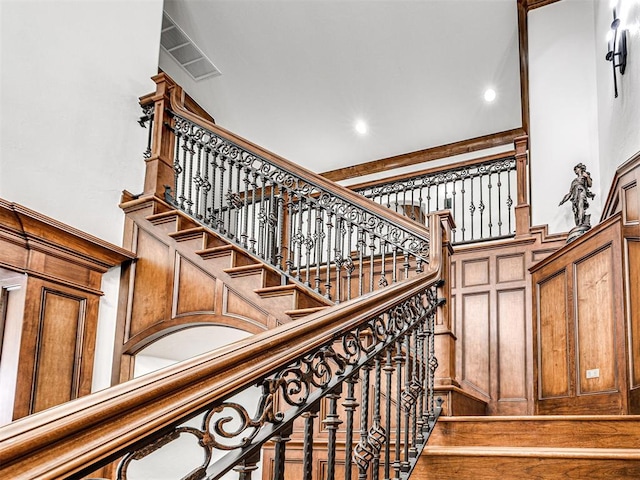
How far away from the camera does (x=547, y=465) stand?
85.2 inches

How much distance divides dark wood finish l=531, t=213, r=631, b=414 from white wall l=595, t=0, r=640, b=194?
0.64 m

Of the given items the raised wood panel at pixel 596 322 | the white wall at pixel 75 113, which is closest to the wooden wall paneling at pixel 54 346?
the white wall at pixel 75 113

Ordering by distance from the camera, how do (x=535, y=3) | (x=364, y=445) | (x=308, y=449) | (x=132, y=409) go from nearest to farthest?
(x=132, y=409), (x=308, y=449), (x=364, y=445), (x=535, y=3)

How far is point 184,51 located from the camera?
267 inches

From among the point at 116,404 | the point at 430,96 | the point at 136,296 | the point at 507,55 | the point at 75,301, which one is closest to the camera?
the point at 116,404

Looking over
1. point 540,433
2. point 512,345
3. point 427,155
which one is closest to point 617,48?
point 512,345

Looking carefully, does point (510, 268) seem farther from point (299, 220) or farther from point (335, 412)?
point (335, 412)

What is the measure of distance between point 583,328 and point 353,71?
4.36m

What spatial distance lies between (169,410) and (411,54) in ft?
20.2

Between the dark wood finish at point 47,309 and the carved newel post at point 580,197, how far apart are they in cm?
332

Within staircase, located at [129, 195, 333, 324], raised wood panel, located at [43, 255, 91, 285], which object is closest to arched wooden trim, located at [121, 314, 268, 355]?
staircase, located at [129, 195, 333, 324]

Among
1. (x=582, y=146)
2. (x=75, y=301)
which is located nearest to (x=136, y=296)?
(x=75, y=301)

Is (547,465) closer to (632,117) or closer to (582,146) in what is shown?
(632,117)

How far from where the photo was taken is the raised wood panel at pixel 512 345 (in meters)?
4.64
